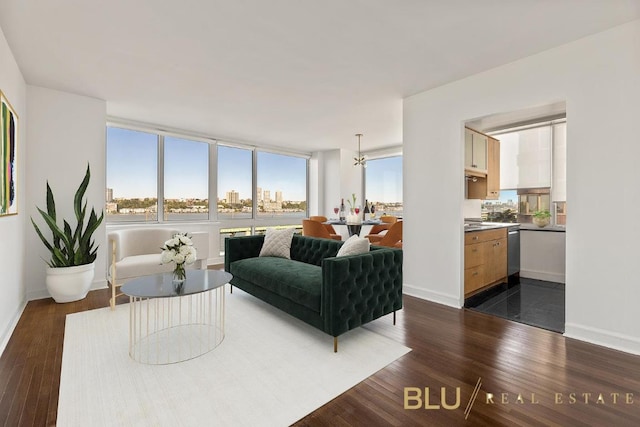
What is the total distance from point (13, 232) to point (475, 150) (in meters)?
5.66

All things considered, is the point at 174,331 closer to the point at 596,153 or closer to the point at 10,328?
the point at 10,328

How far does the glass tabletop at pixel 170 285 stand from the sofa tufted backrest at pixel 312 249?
1.28 metres

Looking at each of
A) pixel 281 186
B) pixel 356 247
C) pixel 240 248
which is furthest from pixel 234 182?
pixel 356 247

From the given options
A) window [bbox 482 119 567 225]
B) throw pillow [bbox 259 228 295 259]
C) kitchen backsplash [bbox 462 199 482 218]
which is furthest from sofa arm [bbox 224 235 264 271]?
window [bbox 482 119 567 225]

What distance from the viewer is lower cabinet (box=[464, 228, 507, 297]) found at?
12.1 feet

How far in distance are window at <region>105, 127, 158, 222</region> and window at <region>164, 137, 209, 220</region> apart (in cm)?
23

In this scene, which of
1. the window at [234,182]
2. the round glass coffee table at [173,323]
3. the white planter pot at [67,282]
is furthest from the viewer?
the window at [234,182]

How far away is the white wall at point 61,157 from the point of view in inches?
148

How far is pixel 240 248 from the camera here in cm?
408

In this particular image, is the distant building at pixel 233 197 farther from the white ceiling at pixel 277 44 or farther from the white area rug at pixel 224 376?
the white area rug at pixel 224 376

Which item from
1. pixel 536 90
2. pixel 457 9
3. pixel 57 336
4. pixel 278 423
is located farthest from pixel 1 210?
pixel 536 90

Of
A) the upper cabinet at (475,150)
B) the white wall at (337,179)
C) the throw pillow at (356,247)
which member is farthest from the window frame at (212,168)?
the upper cabinet at (475,150)

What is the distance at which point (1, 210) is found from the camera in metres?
2.54

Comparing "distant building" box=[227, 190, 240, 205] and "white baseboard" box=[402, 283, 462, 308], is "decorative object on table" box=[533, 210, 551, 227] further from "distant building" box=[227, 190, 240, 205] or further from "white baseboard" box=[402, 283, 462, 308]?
"distant building" box=[227, 190, 240, 205]
